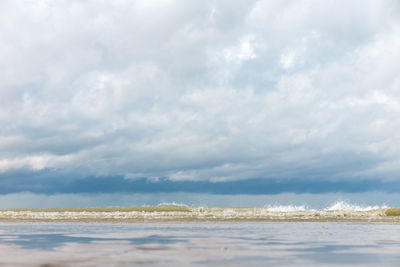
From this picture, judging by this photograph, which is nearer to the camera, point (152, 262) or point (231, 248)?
point (152, 262)

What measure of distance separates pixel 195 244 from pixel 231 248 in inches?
116

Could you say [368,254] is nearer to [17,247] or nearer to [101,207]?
[17,247]

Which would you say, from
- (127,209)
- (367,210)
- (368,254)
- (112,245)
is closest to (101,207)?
(127,209)

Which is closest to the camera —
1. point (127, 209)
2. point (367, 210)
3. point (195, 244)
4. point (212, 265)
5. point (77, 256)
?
point (212, 265)

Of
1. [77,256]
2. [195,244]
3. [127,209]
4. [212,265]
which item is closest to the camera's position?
[212,265]

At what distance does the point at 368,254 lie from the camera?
21578 mm

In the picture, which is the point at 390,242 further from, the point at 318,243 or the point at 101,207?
the point at 101,207

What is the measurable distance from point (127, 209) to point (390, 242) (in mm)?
66244

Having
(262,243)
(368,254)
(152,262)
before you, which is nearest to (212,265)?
(152,262)

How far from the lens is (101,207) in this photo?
92062mm

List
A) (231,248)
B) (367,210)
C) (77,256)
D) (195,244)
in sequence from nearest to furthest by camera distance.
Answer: (77,256)
(231,248)
(195,244)
(367,210)

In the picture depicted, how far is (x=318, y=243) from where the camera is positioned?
89.2ft

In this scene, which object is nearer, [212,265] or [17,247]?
[212,265]

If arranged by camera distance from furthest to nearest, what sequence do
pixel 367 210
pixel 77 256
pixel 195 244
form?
pixel 367 210 → pixel 195 244 → pixel 77 256
